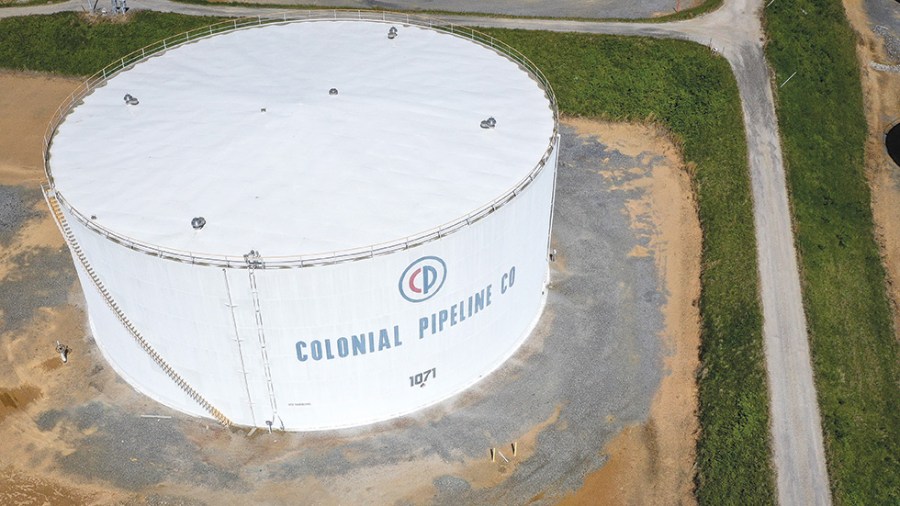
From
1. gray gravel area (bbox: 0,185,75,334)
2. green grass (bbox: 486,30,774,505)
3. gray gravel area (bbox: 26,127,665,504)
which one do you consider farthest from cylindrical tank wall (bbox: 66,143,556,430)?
green grass (bbox: 486,30,774,505)

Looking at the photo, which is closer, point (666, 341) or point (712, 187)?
point (666, 341)

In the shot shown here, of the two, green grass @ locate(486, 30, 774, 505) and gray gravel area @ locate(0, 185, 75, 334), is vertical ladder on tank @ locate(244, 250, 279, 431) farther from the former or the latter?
green grass @ locate(486, 30, 774, 505)

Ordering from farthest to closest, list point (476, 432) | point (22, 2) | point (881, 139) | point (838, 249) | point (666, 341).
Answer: point (22, 2) → point (881, 139) → point (838, 249) → point (666, 341) → point (476, 432)

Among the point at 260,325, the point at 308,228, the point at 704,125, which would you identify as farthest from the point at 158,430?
the point at 704,125

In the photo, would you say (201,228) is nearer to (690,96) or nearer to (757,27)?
(690,96)

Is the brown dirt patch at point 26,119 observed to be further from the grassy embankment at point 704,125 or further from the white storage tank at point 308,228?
the white storage tank at point 308,228

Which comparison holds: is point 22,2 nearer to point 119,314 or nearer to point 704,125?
point 119,314
